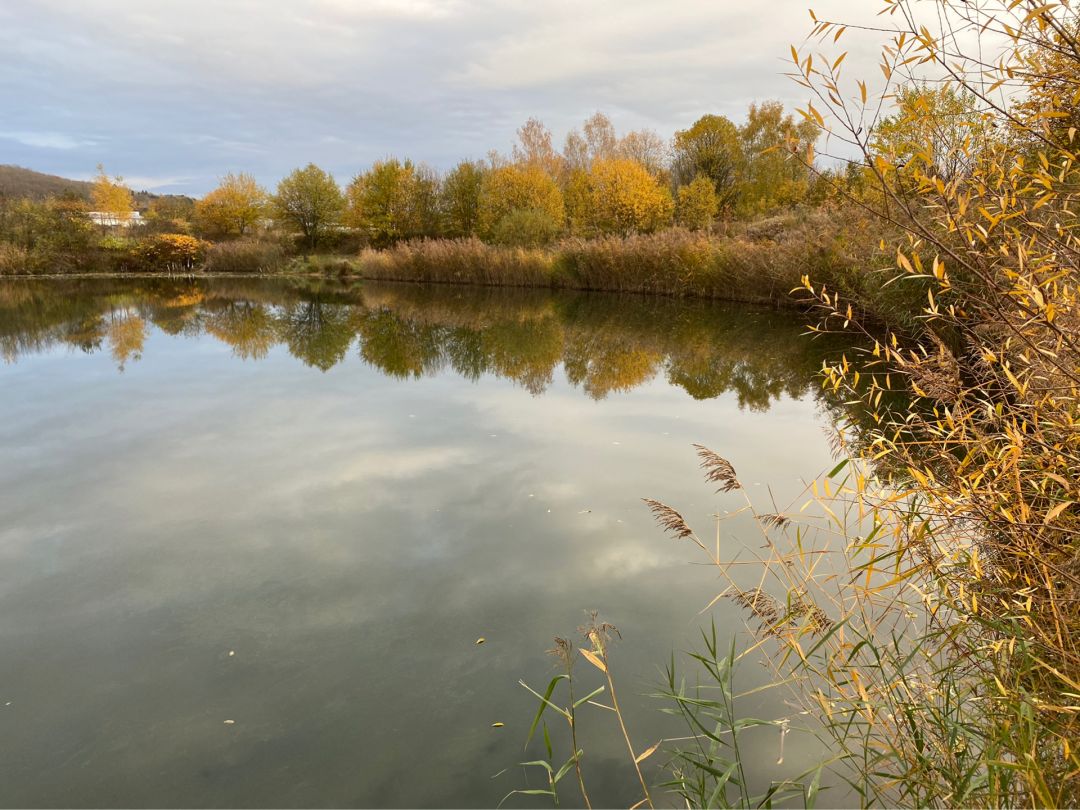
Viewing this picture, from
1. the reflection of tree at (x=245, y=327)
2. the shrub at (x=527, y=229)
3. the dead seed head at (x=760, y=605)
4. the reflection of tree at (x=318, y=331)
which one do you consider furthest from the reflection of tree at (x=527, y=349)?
→ the shrub at (x=527, y=229)

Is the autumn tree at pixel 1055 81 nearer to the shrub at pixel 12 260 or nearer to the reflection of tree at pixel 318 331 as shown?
the reflection of tree at pixel 318 331

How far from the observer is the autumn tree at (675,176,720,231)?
101 feet

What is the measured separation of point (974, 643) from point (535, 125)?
6149cm

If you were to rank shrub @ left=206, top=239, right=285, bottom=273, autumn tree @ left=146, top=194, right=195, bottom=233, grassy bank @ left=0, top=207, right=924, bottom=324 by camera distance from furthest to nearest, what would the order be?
autumn tree @ left=146, top=194, right=195, bottom=233 < shrub @ left=206, top=239, right=285, bottom=273 < grassy bank @ left=0, top=207, right=924, bottom=324

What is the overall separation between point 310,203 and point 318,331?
3127 centimetres

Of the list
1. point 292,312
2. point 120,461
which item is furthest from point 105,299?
point 120,461

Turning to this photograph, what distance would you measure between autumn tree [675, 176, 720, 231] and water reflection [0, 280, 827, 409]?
11605mm

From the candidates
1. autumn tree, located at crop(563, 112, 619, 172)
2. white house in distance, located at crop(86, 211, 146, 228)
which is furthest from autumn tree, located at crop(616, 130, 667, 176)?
white house in distance, located at crop(86, 211, 146, 228)

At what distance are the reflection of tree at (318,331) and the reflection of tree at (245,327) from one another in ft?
1.10

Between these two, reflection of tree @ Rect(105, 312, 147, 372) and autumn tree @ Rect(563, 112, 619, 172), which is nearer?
reflection of tree @ Rect(105, 312, 147, 372)

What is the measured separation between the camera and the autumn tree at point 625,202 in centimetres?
3022

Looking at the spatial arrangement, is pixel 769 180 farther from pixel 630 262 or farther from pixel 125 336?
pixel 125 336

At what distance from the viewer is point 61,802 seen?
2.35 m

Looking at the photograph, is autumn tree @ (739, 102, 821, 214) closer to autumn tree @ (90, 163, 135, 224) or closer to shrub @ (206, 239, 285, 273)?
shrub @ (206, 239, 285, 273)
